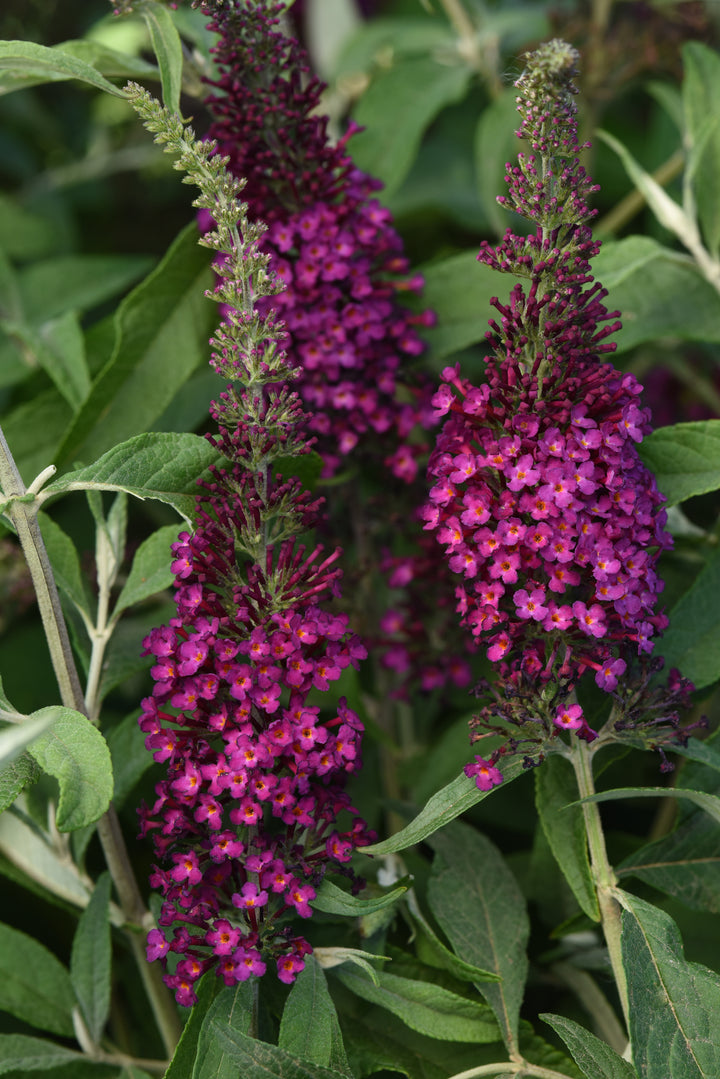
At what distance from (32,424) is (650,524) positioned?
0.75 m

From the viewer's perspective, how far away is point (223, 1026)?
0.77m

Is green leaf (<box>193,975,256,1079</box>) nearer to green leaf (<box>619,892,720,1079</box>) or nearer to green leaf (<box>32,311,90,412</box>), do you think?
green leaf (<box>619,892,720,1079</box>)

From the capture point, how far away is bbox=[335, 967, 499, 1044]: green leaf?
875 millimetres

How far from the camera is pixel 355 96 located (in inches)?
73.6

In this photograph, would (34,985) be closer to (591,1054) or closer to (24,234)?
(591,1054)

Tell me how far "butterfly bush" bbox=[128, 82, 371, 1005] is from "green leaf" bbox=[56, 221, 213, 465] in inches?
10.2

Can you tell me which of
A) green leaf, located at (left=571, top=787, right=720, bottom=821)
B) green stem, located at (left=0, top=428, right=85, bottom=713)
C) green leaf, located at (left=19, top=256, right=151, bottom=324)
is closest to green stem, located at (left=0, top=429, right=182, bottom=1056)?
green stem, located at (left=0, top=428, right=85, bottom=713)

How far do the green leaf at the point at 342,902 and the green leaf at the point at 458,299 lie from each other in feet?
1.99

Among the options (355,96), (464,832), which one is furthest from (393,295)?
(355,96)

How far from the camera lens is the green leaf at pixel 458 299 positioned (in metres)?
1.19

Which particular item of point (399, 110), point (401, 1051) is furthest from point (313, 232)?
point (401, 1051)

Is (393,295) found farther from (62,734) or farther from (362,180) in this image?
(62,734)

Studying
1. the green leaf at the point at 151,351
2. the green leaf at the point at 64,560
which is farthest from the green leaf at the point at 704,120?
the green leaf at the point at 64,560

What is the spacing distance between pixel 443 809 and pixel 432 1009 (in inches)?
7.2
